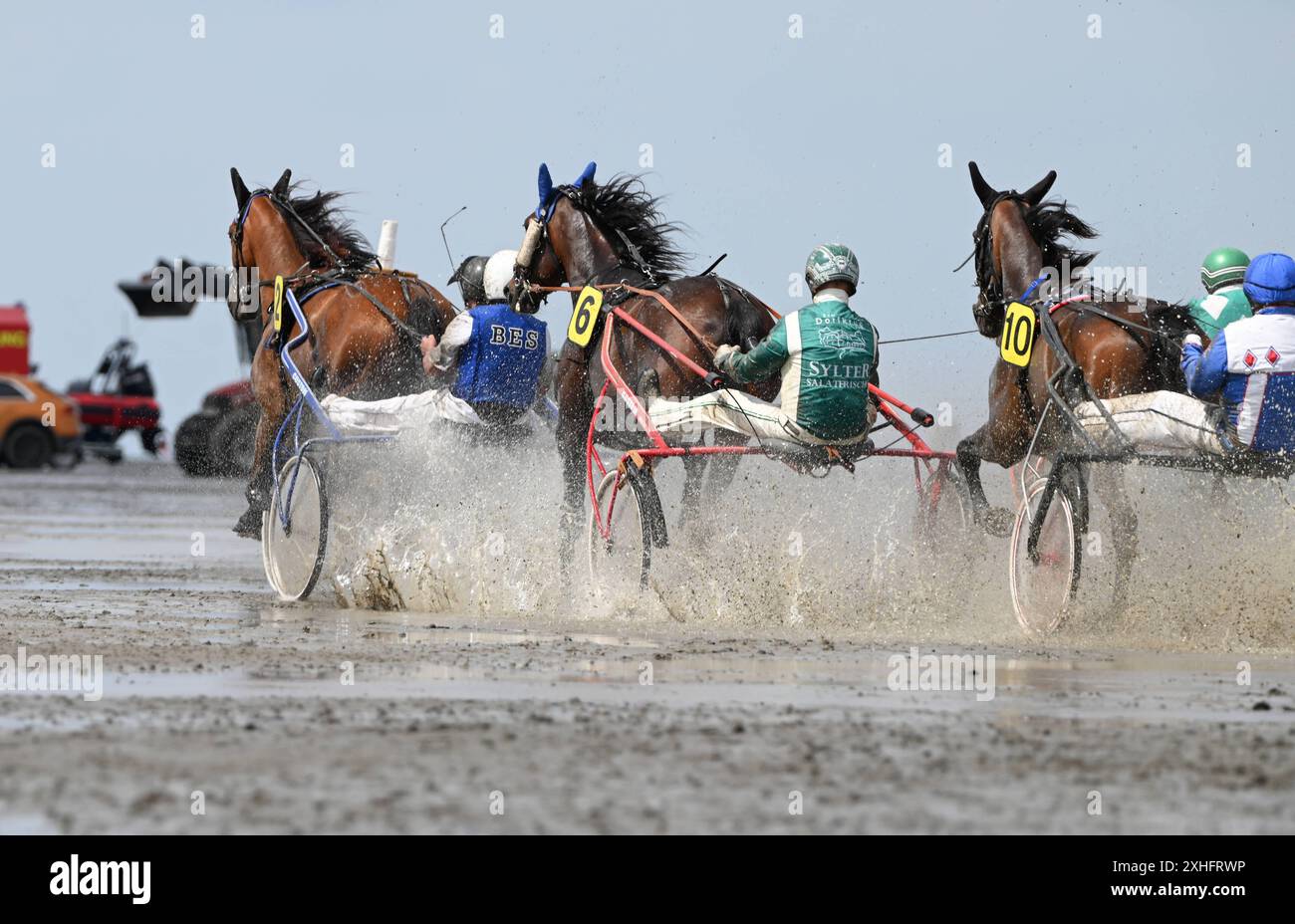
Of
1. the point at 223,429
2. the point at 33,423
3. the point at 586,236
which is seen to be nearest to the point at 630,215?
the point at 586,236

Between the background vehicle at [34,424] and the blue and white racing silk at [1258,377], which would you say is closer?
the blue and white racing silk at [1258,377]

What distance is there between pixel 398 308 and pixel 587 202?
4.56 ft

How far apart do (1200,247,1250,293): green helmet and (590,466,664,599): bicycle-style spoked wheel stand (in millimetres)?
3252

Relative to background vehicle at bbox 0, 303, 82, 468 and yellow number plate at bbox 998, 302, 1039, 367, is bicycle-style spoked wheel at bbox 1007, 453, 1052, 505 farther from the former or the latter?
background vehicle at bbox 0, 303, 82, 468

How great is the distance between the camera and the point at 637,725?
759 cm

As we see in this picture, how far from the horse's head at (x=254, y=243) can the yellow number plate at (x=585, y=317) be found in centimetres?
323

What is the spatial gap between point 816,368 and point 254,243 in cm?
575

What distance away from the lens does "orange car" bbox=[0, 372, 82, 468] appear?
45.3 meters

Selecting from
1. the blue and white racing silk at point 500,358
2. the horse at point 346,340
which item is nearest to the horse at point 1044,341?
the blue and white racing silk at point 500,358

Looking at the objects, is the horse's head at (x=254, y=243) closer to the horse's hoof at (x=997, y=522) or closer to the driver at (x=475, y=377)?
the driver at (x=475, y=377)

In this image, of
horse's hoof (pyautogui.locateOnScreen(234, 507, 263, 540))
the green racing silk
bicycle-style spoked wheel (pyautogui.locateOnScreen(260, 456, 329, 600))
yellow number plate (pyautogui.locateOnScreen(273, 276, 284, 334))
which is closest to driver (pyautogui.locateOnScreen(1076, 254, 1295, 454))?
the green racing silk

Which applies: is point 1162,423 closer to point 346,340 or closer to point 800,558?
point 800,558

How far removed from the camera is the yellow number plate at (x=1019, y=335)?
11836 millimetres
